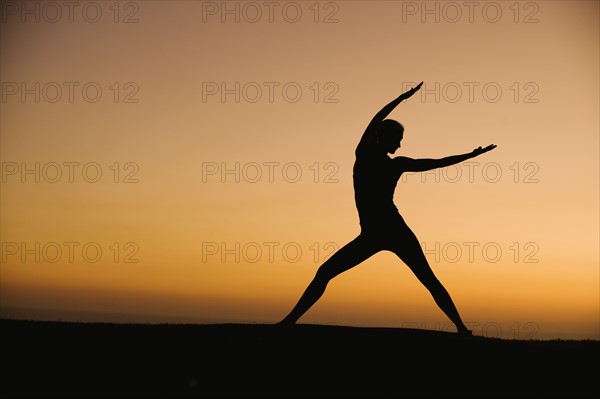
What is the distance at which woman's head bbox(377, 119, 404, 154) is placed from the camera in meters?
12.2

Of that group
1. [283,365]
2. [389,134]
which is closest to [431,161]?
[389,134]

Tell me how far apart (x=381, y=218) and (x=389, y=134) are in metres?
1.22

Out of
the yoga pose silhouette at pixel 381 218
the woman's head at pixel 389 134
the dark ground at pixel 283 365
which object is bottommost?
the dark ground at pixel 283 365

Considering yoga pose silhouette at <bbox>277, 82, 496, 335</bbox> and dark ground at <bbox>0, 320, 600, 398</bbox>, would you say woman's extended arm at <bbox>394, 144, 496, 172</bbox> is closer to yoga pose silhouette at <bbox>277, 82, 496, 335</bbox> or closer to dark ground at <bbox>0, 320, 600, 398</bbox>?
yoga pose silhouette at <bbox>277, 82, 496, 335</bbox>

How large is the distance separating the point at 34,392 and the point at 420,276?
5.50 metres

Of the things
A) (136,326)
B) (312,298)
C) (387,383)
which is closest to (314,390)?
(387,383)

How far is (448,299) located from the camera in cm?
1214

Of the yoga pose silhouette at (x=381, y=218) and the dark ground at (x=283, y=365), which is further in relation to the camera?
the yoga pose silhouette at (x=381, y=218)

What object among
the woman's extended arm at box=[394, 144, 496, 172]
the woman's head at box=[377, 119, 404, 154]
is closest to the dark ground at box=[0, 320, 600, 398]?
the woman's extended arm at box=[394, 144, 496, 172]

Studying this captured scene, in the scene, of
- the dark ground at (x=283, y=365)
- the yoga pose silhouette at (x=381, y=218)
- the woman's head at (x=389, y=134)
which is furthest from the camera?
the woman's head at (x=389, y=134)

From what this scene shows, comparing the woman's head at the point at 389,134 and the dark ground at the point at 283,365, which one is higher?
the woman's head at the point at 389,134

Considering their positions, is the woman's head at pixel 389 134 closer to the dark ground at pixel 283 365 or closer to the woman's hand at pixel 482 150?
the woman's hand at pixel 482 150

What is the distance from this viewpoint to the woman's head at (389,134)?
40.2ft

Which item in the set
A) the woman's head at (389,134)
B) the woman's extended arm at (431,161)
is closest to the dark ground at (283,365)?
the woman's extended arm at (431,161)
